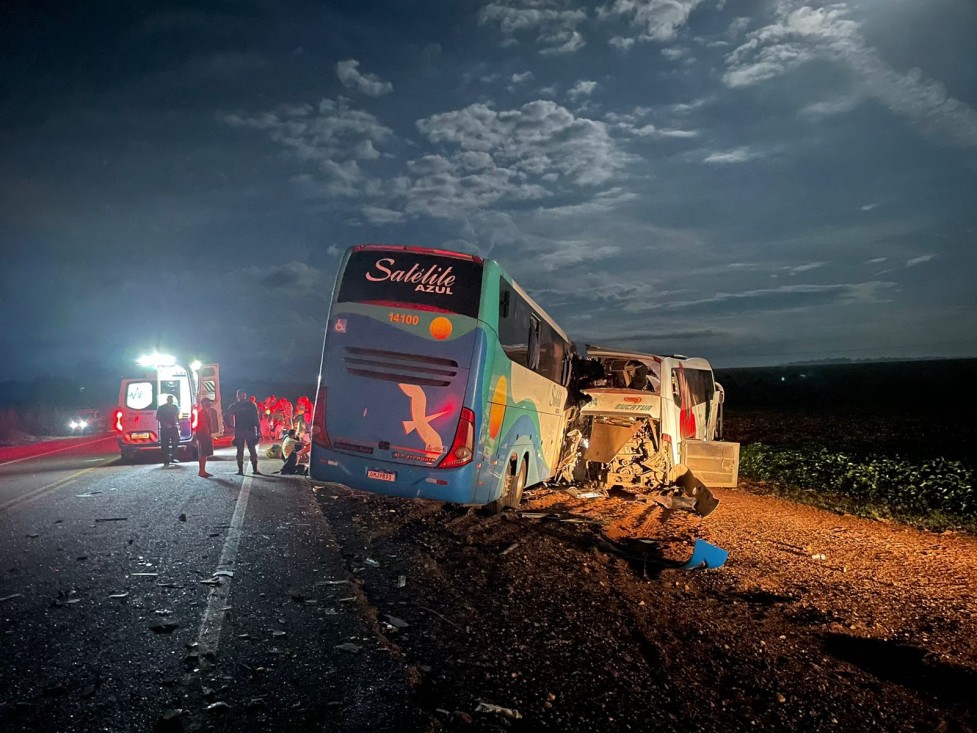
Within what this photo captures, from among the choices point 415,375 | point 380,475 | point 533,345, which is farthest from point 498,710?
point 533,345

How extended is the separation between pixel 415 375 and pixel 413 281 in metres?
1.30

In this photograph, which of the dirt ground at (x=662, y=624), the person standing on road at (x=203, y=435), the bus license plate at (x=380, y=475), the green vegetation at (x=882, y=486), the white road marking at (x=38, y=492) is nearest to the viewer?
the dirt ground at (x=662, y=624)

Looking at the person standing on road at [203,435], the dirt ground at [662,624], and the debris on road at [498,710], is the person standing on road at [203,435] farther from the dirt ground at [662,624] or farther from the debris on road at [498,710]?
the debris on road at [498,710]

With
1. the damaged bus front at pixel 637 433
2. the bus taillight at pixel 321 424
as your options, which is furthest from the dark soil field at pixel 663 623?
the damaged bus front at pixel 637 433

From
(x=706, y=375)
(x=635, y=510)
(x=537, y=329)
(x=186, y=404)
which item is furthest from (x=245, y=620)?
(x=706, y=375)

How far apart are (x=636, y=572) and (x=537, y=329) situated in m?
4.76

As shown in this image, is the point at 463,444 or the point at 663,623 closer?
the point at 663,623

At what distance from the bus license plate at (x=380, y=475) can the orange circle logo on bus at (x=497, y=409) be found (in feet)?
4.80

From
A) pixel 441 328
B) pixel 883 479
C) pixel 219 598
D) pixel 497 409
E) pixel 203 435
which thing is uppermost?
pixel 441 328

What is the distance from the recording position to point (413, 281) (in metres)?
8.54

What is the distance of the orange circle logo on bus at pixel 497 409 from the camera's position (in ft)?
28.5

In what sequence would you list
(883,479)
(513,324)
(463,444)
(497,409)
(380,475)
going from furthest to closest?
(883,479) → (513,324) → (497,409) → (380,475) → (463,444)

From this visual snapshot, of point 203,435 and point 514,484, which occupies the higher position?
point 203,435

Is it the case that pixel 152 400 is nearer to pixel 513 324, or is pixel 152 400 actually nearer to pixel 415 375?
pixel 415 375
